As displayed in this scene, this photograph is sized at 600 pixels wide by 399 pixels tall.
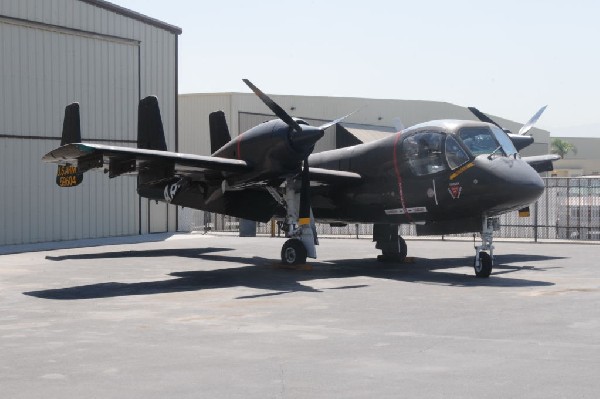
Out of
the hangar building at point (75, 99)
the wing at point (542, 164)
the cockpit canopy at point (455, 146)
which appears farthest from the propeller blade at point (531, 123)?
the hangar building at point (75, 99)

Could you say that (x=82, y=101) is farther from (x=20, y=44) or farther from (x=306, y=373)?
(x=306, y=373)

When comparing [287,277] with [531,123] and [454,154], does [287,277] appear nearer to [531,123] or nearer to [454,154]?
[454,154]

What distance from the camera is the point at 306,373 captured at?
32.1 feet

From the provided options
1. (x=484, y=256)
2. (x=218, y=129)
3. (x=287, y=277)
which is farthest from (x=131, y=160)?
(x=484, y=256)

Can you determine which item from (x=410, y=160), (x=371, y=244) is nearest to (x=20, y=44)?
(x=371, y=244)

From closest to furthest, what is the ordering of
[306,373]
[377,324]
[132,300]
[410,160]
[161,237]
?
[306,373]
[377,324]
[132,300]
[410,160]
[161,237]

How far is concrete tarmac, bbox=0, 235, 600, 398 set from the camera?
9.24 m

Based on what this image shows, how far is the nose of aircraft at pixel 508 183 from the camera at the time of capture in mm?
19516

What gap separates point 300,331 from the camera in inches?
505

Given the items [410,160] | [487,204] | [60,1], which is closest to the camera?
[487,204]

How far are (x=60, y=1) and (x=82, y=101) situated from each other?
14.5ft

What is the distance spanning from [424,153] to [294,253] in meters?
4.54

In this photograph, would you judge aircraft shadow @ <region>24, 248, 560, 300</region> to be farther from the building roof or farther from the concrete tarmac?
the building roof

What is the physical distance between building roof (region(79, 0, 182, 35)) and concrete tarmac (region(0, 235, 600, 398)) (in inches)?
708
